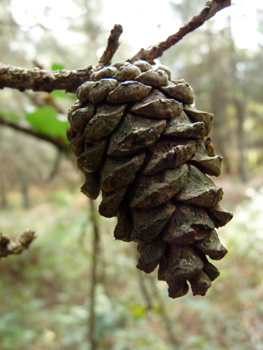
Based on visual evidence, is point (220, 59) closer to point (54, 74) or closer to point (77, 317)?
point (77, 317)

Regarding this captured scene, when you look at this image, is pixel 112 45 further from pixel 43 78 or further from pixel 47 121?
pixel 47 121

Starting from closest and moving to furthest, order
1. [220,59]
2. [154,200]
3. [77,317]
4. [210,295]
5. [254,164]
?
[154,200], [77,317], [210,295], [220,59], [254,164]

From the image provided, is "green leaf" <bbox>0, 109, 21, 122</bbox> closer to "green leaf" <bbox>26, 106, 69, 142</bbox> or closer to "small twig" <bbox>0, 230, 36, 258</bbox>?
"green leaf" <bbox>26, 106, 69, 142</bbox>

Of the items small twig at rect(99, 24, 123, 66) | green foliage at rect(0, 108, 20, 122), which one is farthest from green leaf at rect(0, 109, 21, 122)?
small twig at rect(99, 24, 123, 66)

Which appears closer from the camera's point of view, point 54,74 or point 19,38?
point 54,74

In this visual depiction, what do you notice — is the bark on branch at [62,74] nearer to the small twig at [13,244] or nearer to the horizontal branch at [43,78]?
the horizontal branch at [43,78]

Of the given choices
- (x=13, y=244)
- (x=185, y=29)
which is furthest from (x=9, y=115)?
(x=185, y=29)

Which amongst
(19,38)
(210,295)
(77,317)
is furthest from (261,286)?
(19,38)
